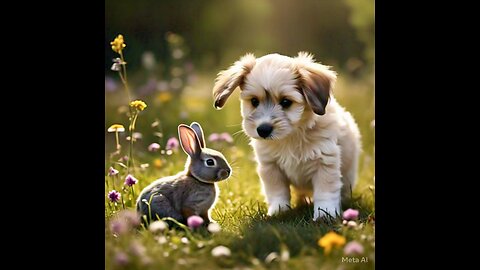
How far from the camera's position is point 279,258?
3.57 meters

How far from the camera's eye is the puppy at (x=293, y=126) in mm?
4547

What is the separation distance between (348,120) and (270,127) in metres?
1.27

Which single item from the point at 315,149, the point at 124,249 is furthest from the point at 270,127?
the point at 124,249

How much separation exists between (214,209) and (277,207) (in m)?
0.48

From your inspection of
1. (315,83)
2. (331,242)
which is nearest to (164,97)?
(315,83)

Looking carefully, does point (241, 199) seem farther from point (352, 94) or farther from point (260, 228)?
point (352, 94)

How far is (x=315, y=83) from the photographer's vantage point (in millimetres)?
4645

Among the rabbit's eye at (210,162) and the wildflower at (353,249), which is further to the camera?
the rabbit's eye at (210,162)

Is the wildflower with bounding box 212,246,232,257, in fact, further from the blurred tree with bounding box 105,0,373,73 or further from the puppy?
the blurred tree with bounding box 105,0,373,73

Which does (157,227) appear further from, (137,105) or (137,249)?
(137,105)

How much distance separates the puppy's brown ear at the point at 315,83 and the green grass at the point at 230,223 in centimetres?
81

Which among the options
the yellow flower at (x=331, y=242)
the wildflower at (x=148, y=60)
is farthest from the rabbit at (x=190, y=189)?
the wildflower at (x=148, y=60)

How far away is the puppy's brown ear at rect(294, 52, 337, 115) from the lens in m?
4.57

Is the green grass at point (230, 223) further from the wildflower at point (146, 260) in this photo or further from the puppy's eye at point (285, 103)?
the puppy's eye at point (285, 103)
